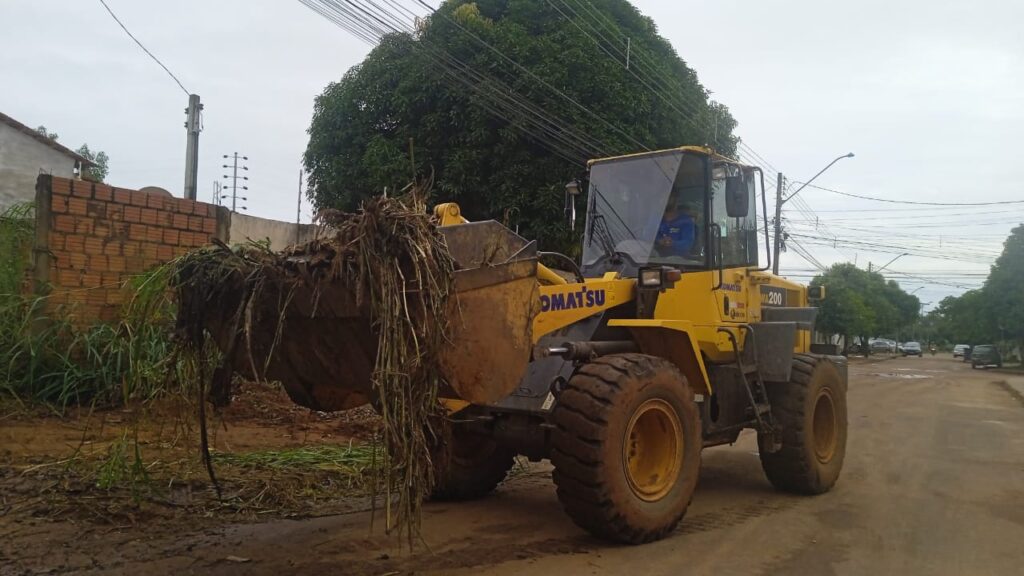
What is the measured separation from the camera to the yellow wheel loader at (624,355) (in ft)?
15.2

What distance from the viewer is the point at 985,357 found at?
45.6 meters

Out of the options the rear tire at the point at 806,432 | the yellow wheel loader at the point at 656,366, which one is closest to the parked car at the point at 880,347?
the rear tire at the point at 806,432

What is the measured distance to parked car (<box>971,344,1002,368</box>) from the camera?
150ft

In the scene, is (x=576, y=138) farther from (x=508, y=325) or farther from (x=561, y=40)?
(x=508, y=325)

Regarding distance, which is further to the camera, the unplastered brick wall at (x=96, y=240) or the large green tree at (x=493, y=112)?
the large green tree at (x=493, y=112)

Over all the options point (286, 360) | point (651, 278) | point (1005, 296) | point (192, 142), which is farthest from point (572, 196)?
point (1005, 296)

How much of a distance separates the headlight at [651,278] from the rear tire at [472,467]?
174 centimetres

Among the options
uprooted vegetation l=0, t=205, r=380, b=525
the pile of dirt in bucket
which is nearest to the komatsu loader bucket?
the pile of dirt in bucket

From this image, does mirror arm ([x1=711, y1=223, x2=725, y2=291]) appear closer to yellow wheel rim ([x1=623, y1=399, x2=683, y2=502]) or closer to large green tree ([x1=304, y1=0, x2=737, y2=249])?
yellow wheel rim ([x1=623, y1=399, x2=683, y2=502])

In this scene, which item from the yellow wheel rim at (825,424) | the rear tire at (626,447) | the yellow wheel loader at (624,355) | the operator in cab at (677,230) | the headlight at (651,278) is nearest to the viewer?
the yellow wheel loader at (624,355)

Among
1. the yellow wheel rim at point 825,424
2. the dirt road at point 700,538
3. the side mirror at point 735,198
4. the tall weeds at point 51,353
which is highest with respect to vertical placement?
the side mirror at point 735,198

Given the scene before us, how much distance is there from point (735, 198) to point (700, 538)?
2.81 meters

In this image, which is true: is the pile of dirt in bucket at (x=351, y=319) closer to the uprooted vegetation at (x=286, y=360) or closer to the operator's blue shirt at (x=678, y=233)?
the uprooted vegetation at (x=286, y=360)

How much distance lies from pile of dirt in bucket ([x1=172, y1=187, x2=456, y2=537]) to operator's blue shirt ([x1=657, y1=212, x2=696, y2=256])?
9.35 ft
